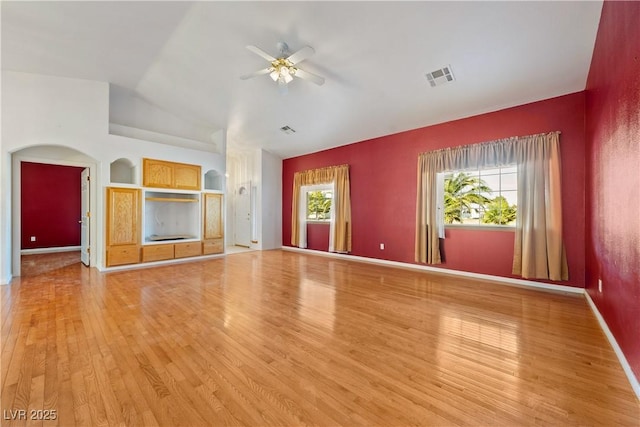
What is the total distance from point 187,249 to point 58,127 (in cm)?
310

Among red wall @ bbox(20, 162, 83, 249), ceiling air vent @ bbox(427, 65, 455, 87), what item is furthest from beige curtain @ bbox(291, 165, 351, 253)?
red wall @ bbox(20, 162, 83, 249)

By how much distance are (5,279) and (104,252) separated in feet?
4.04

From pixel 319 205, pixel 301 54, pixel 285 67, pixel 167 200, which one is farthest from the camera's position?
pixel 319 205

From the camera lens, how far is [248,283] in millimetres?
4148

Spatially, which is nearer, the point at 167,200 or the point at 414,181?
the point at 414,181

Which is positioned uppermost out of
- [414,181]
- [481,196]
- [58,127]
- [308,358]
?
[58,127]

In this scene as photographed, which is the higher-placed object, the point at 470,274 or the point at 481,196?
the point at 481,196

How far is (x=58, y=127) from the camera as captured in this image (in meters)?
4.53

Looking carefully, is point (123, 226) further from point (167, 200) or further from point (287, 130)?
point (287, 130)

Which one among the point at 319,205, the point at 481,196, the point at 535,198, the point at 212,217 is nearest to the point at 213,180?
the point at 212,217

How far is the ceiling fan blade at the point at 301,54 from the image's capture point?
3045mm

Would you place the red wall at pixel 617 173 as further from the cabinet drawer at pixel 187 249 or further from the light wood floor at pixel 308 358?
the cabinet drawer at pixel 187 249

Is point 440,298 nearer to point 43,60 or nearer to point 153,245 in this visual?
point 153,245

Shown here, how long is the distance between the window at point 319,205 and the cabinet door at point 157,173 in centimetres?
341
